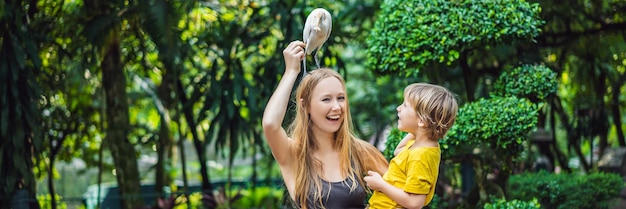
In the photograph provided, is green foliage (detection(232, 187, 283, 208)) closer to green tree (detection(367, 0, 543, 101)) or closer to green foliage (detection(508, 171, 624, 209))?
green foliage (detection(508, 171, 624, 209))

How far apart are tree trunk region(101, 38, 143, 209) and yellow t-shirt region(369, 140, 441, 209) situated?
5336 millimetres

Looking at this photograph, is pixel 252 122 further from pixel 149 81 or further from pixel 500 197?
pixel 500 197

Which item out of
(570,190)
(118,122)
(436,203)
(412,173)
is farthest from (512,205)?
(118,122)

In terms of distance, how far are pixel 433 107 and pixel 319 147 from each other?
1.76 feet

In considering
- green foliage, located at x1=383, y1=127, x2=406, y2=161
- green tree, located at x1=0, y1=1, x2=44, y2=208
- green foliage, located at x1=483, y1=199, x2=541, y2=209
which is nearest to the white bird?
green foliage, located at x1=383, y1=127, x2=406, y2=161

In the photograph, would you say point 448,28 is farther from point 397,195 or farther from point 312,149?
point 397,195

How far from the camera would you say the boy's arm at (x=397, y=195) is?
3.39 meters

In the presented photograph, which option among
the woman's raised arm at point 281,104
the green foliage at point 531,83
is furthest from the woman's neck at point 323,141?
the green foliage at point 531,83

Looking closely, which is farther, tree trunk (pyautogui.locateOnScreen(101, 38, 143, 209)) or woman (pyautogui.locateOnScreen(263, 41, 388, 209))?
tree trunk (pyautogui.locateOnScreen(101, 38, 143, 209))

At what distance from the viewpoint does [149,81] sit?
11.8m

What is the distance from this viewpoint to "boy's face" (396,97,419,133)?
3502 millimetres

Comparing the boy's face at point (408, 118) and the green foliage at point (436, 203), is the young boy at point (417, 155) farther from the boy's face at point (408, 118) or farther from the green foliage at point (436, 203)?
the green foliage at point (436, 203)

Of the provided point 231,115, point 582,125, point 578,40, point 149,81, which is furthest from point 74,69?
point 582,125

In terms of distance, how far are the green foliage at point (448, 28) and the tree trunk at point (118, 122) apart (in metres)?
3.37
